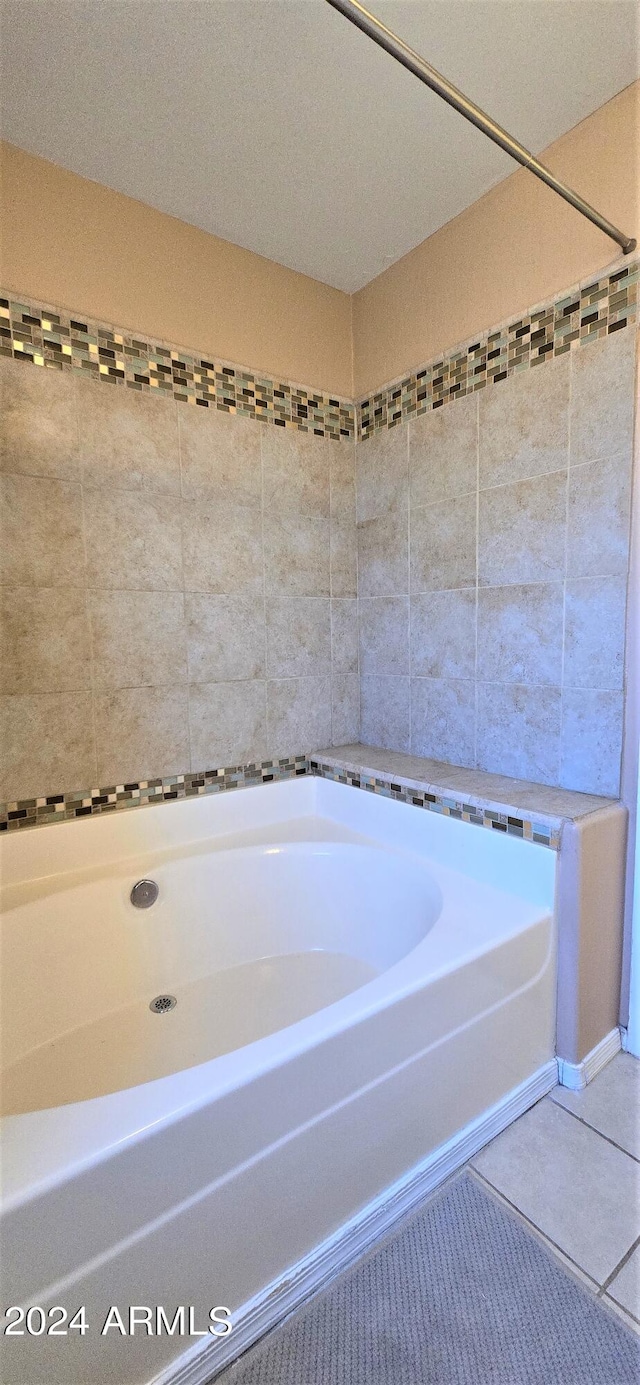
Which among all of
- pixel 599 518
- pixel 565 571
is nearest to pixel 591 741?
pixel 565 571

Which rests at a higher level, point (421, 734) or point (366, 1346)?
point (421, 734)

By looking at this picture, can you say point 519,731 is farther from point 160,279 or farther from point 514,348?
point 160,279

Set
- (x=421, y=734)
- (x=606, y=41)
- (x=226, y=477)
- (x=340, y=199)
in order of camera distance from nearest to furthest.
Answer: (x=606, y=41), (x=340, y=199), (x=226, y=477), (x=421, y=734)

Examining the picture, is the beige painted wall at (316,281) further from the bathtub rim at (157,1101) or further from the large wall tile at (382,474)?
the bathtub rim at (157,1101)

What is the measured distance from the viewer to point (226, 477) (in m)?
1.93

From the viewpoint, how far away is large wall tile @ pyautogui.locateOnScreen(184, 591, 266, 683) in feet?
6.22

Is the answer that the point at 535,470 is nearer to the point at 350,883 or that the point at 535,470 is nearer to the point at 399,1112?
the point at 350,883

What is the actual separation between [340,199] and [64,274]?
0.88 metres

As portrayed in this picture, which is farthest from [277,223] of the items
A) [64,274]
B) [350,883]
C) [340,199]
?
[350,883]

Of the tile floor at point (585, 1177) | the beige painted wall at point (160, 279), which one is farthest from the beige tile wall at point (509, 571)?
the tile floor at point (585, 1177)

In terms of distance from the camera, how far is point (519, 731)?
68.6 inches

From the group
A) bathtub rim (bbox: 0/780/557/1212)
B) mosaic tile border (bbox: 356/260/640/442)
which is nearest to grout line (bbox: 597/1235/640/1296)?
bathtub rim (bbox: 0/780/557/1212)

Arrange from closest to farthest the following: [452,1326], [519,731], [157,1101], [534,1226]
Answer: [157,1101] → [452,1326] → [534,1226] → [519,731]

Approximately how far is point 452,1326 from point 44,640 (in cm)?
170
